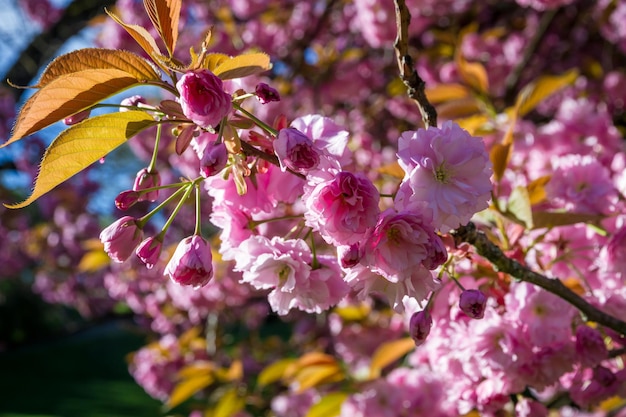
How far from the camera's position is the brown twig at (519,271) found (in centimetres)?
73

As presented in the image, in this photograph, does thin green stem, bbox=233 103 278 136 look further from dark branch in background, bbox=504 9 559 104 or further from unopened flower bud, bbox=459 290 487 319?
dark branch in background, bbox=504 9 559 104

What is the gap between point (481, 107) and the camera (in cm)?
173

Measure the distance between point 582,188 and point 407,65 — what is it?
543mm

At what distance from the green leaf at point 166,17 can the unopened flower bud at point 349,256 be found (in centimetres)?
29

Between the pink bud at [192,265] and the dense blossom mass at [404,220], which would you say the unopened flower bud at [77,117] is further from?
the pink bud at [192,265]

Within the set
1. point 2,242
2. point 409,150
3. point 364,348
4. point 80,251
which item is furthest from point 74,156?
point 2,242

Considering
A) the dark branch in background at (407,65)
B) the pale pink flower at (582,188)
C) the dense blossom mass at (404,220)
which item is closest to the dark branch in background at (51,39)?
the dense blossom mass at (404,220)

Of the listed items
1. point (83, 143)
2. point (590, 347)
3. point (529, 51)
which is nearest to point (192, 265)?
point (83, 143)

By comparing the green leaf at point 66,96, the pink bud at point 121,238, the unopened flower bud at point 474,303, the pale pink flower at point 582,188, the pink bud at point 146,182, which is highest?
the green leaf at point 66,96

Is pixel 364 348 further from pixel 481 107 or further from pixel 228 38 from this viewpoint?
pixel 228 38

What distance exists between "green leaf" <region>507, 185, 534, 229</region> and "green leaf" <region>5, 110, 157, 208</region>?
0.57 m

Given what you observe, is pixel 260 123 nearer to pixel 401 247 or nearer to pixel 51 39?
pixel 401 247

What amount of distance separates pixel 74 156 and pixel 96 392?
8358 millimetres

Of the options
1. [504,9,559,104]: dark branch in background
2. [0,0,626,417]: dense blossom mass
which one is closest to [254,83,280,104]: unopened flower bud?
[0,0,626,417]: dense blossom mass
